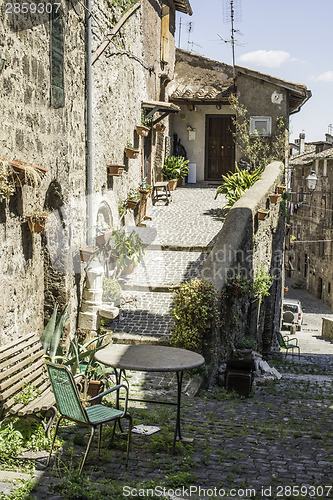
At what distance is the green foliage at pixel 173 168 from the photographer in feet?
58.9

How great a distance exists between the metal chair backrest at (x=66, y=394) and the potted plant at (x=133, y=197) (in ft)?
27.6

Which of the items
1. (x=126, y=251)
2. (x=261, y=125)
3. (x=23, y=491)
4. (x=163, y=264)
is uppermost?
(x=261, y=125)

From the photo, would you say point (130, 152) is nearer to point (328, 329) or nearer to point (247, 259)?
point (247, 259)

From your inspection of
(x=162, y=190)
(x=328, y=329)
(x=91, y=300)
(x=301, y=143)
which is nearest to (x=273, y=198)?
A: (x=162, y=190)

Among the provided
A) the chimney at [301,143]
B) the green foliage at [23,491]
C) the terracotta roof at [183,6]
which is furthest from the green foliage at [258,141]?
the chimney at [301,143]

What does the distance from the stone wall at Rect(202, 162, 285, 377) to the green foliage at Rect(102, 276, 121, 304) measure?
1.72 m

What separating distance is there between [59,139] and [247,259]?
4295 millimetres

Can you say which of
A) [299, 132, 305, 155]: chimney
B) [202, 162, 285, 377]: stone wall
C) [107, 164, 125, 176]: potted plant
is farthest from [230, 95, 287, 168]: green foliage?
[299, 132, 305, 155]: chimney

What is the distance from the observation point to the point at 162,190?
1642 centimetres

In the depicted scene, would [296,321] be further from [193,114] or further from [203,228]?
[203,228]

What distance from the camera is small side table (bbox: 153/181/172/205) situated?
1598 centimetres

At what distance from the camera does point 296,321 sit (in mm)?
24719

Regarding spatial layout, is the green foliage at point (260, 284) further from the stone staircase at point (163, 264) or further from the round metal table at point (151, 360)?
the round metal table at point (151, 360)

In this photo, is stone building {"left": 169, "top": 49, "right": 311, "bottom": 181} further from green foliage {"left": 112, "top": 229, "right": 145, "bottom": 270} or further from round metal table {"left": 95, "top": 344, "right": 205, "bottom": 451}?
round metal table {"left": 95, "top": 344, "right": 205, "bottom": 451}
